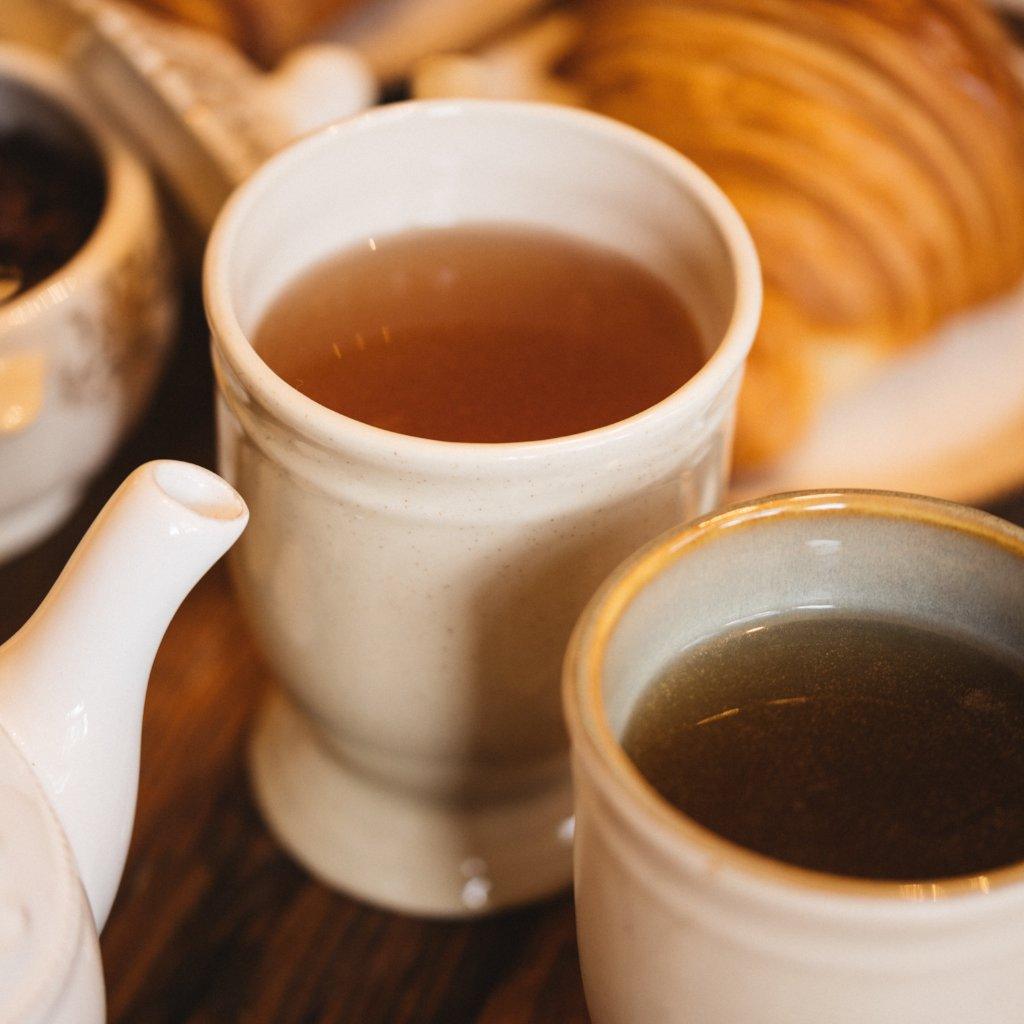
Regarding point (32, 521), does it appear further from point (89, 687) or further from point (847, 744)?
point (847, 744)

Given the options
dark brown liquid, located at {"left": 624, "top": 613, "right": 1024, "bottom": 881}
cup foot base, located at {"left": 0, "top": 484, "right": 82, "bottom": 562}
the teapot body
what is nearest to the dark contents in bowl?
cup foot base, located at {"left": 0, "top": 484, "right": 82, "bottom": 562}

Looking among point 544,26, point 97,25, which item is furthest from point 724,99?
point 97,25

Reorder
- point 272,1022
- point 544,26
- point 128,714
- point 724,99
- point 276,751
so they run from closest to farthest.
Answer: point 128,714, point 272,1022, point 276,751, point 724,99, point 544,26

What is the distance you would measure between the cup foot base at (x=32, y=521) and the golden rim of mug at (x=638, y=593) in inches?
18.3

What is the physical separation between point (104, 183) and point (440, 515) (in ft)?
1.51

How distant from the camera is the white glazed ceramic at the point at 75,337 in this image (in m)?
0.69

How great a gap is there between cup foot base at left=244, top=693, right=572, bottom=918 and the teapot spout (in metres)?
0.19

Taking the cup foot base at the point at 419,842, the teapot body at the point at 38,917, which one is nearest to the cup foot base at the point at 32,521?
the cup foot base at the point at 419,842

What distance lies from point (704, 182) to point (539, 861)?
34cm

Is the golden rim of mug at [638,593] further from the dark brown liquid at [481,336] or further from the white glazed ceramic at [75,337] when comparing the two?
the white glazed ceramic at [75,337]

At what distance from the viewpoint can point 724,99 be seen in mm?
860

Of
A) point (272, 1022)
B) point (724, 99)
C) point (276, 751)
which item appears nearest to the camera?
point (272, 1022)

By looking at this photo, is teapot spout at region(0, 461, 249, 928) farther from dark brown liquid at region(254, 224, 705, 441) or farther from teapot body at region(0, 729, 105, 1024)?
dark brown liquid at region(254, 224, 705, 441)

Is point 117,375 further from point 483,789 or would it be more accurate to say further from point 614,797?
point 614,797
